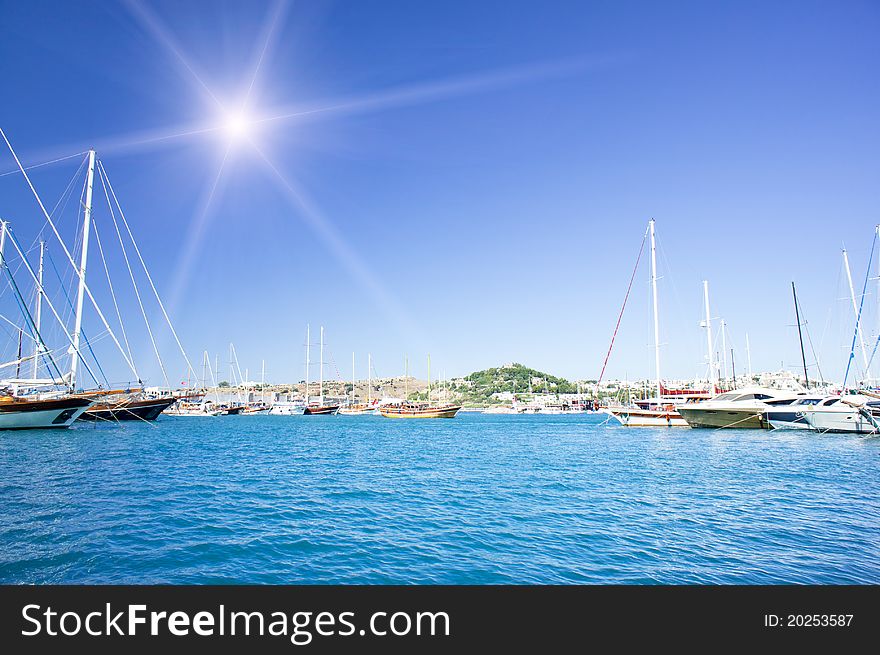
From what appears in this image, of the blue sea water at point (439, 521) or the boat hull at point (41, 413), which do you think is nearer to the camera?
the blue sea water at point (439, 521)

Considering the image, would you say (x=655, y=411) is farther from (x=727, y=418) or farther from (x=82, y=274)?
(x=82, y=274)

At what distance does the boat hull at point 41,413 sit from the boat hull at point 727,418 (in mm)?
58332

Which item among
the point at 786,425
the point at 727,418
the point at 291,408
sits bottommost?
the point at 291,408

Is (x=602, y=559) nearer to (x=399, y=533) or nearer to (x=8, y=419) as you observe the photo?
(x=399, y=533)

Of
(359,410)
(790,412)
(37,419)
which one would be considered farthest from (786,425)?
(359,410)

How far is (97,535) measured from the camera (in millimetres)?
11414

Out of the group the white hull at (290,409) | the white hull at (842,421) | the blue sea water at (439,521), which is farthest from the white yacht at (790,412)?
the white hull at (290,409)

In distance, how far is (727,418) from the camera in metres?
47.0

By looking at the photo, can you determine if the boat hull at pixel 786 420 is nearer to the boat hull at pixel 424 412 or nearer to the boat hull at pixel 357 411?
the boat hull at pixel 424 412

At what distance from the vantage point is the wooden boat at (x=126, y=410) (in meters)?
53.3

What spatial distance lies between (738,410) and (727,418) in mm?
1316

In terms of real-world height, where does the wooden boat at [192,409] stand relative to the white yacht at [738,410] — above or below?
below

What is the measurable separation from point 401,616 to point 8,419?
1987 inches

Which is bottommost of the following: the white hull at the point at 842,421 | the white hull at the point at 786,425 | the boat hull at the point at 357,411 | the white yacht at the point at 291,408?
A: the boat hull at the point at 357,411
